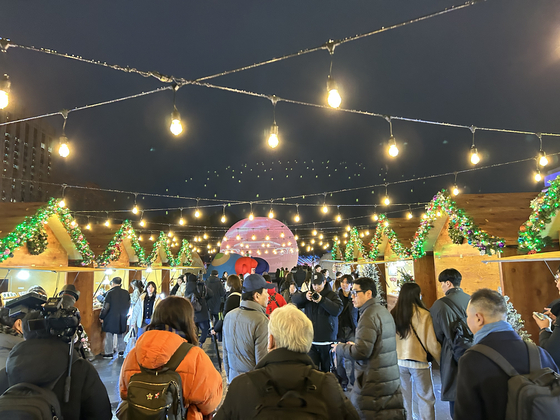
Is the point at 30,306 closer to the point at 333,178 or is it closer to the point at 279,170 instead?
the point at 279,170

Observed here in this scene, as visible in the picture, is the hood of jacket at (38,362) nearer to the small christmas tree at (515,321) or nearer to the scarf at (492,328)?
the scarf at (492,328)

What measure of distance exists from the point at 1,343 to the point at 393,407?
11.2 ft

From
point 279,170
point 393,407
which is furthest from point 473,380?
point 279,170

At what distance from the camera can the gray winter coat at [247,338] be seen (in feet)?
12.4

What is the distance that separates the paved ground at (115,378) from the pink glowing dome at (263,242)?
13664 millimetres

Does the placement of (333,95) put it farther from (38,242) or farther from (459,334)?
(38,242)

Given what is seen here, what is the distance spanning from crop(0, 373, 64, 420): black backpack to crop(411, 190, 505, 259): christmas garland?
6.68 meters

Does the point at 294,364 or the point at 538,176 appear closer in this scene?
the point at 294,364

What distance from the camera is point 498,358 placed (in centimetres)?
211

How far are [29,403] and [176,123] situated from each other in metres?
4.01

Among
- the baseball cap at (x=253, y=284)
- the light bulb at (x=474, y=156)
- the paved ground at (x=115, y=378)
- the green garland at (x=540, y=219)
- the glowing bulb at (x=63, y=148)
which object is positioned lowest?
the paved ground at (x=115, y=378)

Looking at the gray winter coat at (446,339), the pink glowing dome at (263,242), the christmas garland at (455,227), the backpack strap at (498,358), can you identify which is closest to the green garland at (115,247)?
the christmas garland at (455,227)

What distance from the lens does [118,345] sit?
30.6ft

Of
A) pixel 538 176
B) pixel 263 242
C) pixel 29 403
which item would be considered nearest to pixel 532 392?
pixel 29 403
